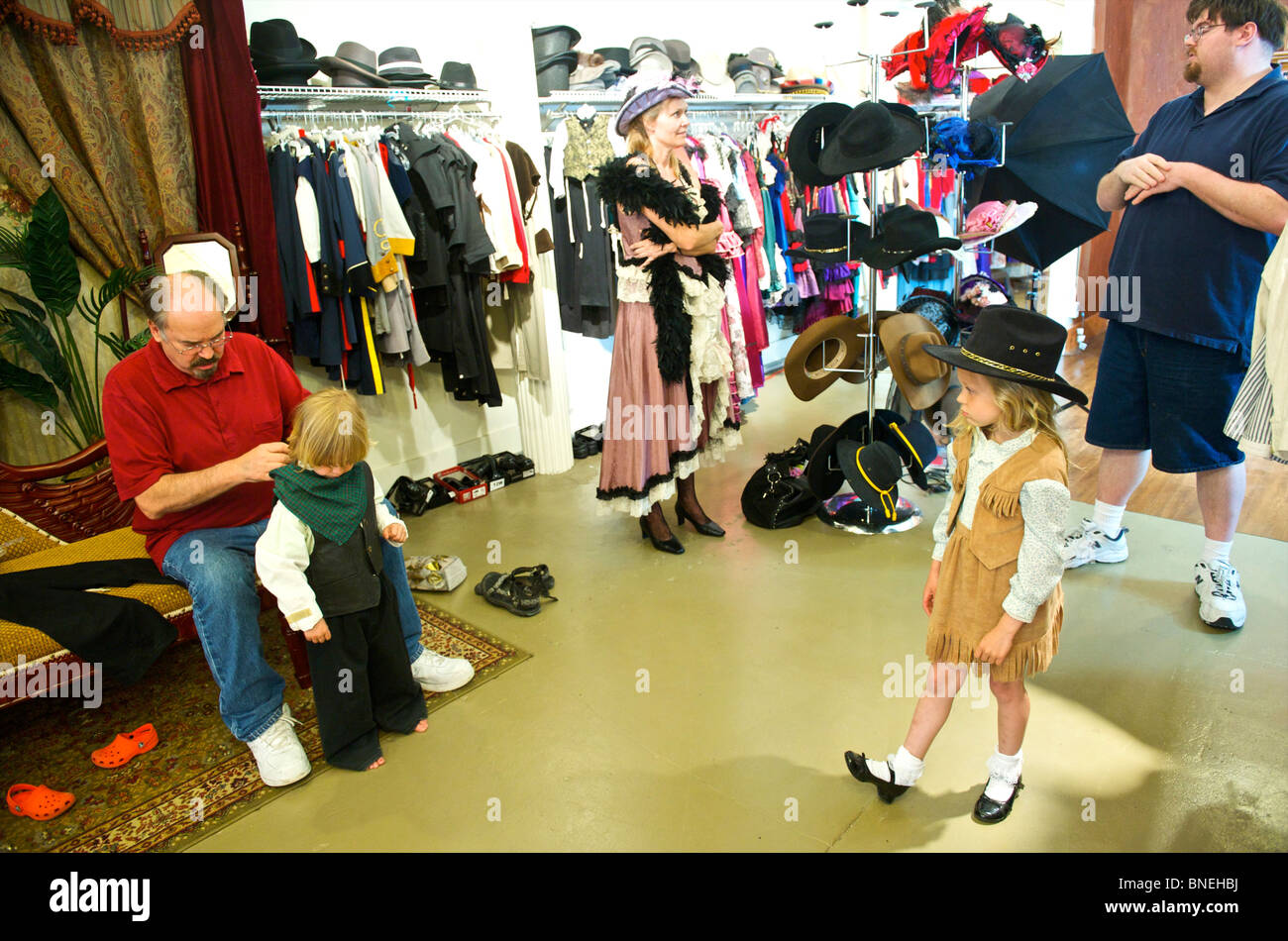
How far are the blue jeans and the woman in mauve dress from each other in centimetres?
117

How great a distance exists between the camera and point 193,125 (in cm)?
326

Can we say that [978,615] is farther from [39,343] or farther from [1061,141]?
[39,343]

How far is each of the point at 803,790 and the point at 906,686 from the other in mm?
579

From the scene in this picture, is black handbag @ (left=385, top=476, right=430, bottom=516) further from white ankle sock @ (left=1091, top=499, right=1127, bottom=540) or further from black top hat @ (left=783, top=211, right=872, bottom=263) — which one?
white ankle sock @ (left=1091, top=499, right=1127, bottom=540)

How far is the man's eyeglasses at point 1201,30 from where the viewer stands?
2391 mm

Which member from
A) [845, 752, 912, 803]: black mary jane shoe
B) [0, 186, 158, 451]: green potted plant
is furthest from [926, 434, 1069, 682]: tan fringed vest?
[0, 186, 158, 451]: green potted plant

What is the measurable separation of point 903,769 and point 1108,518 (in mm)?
1632

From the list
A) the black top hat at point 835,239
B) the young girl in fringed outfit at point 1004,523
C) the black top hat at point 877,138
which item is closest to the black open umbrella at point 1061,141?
the black top hat at point 877,138

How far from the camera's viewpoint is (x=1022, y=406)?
5.77ft

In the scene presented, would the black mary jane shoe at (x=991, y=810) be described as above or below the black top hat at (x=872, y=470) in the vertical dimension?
below

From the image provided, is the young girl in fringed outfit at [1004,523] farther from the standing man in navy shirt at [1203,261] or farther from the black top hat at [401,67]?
the black top hat at [401,67]

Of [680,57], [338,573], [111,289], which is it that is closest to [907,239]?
[338,573]

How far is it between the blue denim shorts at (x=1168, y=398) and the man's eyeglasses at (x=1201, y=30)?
2.74 feet
